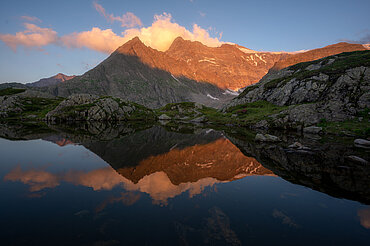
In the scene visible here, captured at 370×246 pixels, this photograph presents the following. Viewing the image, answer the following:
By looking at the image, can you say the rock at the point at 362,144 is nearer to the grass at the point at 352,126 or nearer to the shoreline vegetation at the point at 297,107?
the shoreline vegetation at the point at 297,107

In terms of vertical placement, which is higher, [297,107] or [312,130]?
[297,107]

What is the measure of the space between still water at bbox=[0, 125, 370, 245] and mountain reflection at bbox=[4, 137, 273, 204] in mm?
96

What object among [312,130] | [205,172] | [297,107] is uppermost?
[297,107]

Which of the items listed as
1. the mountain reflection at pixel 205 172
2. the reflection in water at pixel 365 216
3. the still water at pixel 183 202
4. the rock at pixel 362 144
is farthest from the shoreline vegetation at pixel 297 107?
the reflection in water at pixel 365 216

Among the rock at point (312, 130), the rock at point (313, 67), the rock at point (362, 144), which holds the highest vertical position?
the rock at point (313, 67)

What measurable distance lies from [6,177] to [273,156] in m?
32.2

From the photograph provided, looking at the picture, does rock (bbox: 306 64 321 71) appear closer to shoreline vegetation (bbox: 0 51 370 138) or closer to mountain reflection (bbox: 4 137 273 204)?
shoreline vegetation (bbox: 0 51 370 138)

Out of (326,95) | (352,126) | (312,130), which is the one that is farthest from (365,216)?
(326,95)

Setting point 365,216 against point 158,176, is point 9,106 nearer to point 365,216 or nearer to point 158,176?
point 158,176

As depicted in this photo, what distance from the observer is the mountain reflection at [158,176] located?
1582cm

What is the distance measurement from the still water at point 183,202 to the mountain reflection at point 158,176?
10 centimetres

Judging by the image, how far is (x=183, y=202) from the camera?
1330cm

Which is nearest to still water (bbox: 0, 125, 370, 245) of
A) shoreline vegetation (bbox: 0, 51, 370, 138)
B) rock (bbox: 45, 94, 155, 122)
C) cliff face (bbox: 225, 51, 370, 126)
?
shoreline vegetation (bbox: 0, 51, 370, 138)

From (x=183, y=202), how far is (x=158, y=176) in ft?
21.3
